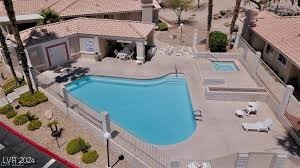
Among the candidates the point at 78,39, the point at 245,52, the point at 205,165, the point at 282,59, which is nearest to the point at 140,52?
the point at 78,39

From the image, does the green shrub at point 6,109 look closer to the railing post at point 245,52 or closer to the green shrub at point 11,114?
the green shrub at point 11,114

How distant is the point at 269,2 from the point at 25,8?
37.0m

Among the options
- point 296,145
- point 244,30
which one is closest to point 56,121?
point 296,145

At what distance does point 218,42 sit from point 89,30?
1377 cm

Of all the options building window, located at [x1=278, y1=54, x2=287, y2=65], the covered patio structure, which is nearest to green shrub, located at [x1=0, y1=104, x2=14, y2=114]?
the covered patio structure

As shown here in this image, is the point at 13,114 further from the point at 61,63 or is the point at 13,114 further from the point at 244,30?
the point at 244,30

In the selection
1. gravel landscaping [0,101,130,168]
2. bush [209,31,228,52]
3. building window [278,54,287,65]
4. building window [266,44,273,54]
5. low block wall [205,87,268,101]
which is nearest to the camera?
gravel landscaping [0,101,130,168]

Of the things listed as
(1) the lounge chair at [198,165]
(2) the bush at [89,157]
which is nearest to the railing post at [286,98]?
(1) the lounge chair at [198,165]

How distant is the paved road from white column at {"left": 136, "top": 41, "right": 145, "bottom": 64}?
14.2 metres

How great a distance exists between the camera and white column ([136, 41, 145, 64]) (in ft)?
94.8

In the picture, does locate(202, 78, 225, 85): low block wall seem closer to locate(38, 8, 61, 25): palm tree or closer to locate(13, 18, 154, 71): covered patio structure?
locate(13, 18, 154, 71): covered patio structure

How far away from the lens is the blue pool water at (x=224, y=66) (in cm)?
2871

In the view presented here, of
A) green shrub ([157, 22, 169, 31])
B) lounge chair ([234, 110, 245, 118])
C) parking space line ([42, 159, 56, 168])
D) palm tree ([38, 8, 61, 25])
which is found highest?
palm tree ([38, 8, 61, 25])

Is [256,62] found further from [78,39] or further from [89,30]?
[78,39]
